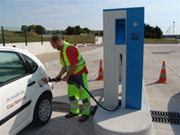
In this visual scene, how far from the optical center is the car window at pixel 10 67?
2487 millimetres

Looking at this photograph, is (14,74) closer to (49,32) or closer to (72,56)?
(72,56)

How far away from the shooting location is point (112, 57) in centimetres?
319

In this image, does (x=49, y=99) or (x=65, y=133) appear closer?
(x=65, y=133)

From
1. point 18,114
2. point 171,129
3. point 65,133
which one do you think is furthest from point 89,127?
point 171,129

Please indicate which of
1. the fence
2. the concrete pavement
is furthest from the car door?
the fence

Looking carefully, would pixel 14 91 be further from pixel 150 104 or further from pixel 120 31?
pixel 150 104

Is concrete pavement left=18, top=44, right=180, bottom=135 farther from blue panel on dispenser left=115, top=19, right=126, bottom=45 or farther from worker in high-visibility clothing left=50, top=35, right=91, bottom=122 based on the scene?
blue panel on dispenser left=115, top=19, right=126, bottom=45

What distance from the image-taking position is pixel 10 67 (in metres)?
2.71

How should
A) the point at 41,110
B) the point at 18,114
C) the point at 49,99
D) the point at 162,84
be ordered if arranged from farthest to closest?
the point at 162,84 → the point at 49,99 → the point at 41,110 → the point at 18,114

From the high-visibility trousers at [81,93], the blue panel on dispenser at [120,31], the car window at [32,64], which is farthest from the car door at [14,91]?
the blue panel on dispenser at [120,31]

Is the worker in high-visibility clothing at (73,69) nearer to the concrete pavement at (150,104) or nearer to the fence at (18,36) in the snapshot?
the concrete pavement at (150,104)

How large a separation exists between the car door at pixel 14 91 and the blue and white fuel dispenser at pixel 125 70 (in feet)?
4.14

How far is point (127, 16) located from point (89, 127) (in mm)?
2215

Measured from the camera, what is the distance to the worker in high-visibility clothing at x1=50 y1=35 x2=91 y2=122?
3123 mm
